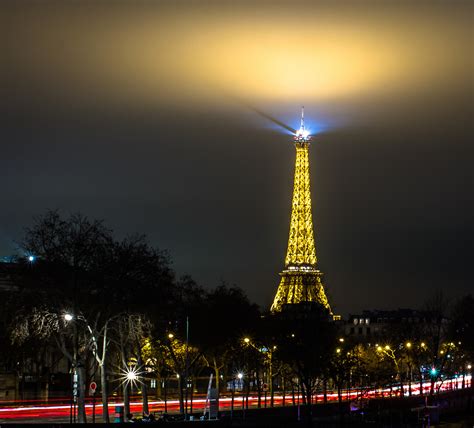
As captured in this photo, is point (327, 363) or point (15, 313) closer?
point (15, 313)

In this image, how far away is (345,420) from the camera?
75.4 m

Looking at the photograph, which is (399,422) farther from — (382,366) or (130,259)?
(382,366)

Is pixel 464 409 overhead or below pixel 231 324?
below

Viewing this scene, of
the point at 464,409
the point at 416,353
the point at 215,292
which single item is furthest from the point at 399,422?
the point at 416,353

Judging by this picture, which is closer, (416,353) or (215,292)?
(215,292)

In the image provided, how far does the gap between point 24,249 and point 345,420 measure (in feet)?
83.1

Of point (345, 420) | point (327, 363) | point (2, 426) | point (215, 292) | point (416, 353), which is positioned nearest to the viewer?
point (2, 426)

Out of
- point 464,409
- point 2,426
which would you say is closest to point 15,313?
point 2,426

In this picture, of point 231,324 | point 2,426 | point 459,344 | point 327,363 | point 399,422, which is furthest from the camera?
point 459,344

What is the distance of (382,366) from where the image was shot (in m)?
141

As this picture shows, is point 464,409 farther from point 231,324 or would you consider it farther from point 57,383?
point 57,383

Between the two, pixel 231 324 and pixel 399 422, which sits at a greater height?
pixel 231 324

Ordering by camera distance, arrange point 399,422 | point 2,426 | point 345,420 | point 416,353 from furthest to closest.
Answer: point 416,353
point 399,422
point 345,420
point 2,426

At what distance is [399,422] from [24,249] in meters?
30.4
